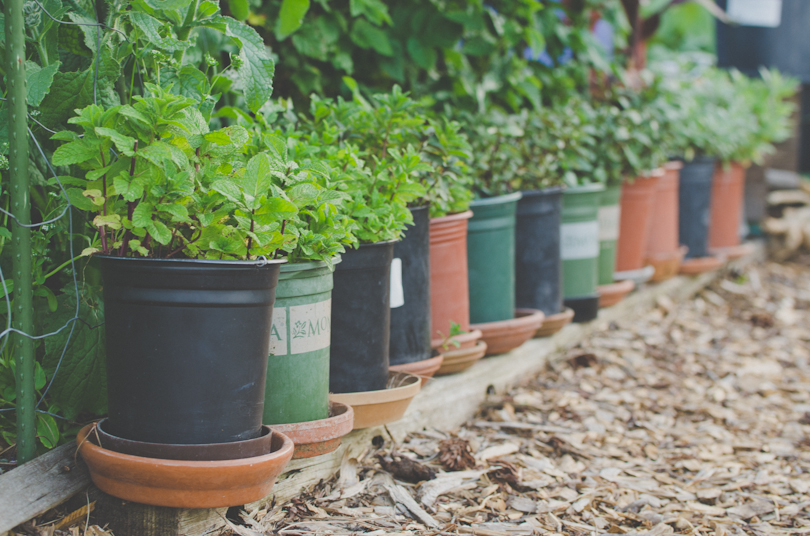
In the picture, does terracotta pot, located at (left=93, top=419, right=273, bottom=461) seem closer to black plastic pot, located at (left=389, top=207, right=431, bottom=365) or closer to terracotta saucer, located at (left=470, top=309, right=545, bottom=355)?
black plastic pot, located at (left=389, top=207, right=431, bottom=365)

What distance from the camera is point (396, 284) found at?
6.43ft

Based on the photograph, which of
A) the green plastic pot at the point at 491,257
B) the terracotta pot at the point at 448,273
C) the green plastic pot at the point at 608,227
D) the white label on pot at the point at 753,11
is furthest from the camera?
the white label on pot at the point at 753,11

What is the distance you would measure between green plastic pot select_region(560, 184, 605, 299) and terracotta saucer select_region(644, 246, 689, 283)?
103cm

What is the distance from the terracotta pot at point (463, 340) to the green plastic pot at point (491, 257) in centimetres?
18

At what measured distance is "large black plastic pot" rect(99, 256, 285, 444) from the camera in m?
1.23

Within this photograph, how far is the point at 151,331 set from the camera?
4.08ft

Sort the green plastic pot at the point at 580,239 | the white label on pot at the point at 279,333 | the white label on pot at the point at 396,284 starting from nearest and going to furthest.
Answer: the white label on pot at the point at 279,333 → the white label on pot at the point at 396,284 → the green plastic pot at the point at 580,239

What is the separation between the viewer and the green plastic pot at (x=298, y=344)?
4.91ft

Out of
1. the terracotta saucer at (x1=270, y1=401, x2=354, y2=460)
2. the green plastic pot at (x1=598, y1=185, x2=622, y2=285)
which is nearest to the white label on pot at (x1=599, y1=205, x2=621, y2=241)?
the green plastic pot at (x1=598, y1=185, x2=622, y2=285)

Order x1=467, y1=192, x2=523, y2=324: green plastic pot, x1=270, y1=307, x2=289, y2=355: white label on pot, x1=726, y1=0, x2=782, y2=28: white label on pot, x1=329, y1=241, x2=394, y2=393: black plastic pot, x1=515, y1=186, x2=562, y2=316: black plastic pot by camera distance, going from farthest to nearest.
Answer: x1=726, y1=0, x2=782, y2=28: white label on pot
x1=515, y1=186, x2=562, y2=316: black plastic pot
x1=467, y1=192, x2=523, y2=324: green plastic pot
x1=329, y1=241, x2=394, y2=393: black plastic pot
x1=270, y1=307, x2=289, y2=355: white label on pot

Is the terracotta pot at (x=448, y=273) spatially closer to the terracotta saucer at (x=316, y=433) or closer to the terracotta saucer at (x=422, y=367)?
the terracotta saucer at (x=422, y=367)

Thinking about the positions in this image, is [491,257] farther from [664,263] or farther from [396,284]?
[664,263]

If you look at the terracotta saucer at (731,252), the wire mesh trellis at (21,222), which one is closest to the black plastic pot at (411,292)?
the wire mesh trellis at (21,222)

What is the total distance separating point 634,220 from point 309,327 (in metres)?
2.54
